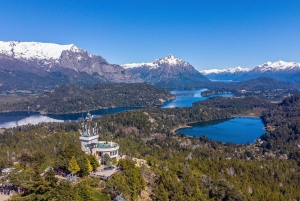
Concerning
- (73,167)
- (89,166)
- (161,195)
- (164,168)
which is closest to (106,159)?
(89,166)

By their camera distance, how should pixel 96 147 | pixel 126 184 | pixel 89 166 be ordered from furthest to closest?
pixel 96 147, pixel 89 166, pixel 126 184

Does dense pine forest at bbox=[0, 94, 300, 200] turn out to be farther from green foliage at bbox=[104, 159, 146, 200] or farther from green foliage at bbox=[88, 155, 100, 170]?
green foliage at bbox=[88, 155, 100, 170]

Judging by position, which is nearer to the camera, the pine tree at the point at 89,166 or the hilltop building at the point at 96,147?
the pine tree at the point at 89,166

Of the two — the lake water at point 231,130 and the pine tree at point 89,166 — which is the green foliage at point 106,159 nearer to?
the pine tree at point 89,166

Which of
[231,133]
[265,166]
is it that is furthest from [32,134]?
[231,133]

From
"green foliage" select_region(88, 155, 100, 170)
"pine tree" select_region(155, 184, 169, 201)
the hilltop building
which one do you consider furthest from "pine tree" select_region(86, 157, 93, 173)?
"pine tree" select_region(155, 184, 169, 201)

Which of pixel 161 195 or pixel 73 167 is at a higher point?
pixel 73 167

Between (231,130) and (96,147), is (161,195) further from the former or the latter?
(231,130)

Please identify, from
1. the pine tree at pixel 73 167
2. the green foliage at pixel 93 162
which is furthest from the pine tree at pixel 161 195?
the pine tree at pixel 73 167
